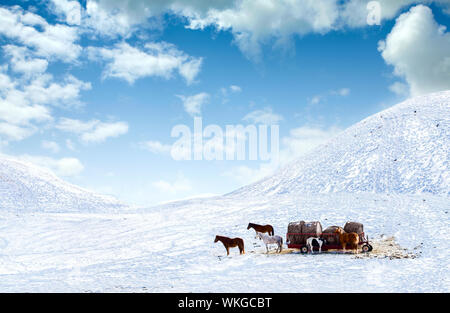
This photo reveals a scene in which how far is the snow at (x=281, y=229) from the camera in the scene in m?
15.0

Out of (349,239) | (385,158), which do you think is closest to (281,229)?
(349,239)

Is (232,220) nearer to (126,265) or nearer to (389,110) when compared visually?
(126,265)

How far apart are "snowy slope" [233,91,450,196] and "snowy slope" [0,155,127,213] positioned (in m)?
25.4

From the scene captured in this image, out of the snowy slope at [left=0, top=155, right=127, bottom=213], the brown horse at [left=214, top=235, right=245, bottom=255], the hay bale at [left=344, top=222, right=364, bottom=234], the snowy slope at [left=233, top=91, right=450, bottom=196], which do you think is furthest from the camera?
the snowy slope at [left=0, top=155, right=127, bottom=213]

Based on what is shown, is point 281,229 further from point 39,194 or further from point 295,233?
point 39,194

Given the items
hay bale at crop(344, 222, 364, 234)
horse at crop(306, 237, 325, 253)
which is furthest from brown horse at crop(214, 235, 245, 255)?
hay bale at crop(344, 222, 364, 234)

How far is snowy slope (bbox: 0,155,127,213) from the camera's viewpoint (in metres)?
50.5

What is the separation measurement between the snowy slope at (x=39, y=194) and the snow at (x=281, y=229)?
310 mm

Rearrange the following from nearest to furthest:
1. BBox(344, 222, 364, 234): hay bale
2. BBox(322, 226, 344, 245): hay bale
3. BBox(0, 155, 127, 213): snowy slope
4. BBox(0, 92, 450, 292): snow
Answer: BBox(0, 92, 450, 292): snow, BBox(322, 226, 344, 245): hay bale, BBox(344, 222, 364, 234): hay bale, BBox(0, 155, 127, 213): snowy slope

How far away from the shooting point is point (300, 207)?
99.1 ft

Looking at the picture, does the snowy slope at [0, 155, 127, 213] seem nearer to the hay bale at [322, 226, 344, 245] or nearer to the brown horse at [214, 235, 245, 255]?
the brown horse at [214, 235, 245, 255]

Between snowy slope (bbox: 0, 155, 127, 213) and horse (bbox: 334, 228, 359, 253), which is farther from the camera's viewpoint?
snowy slope (bbox: 0, 155, 127, 213)
